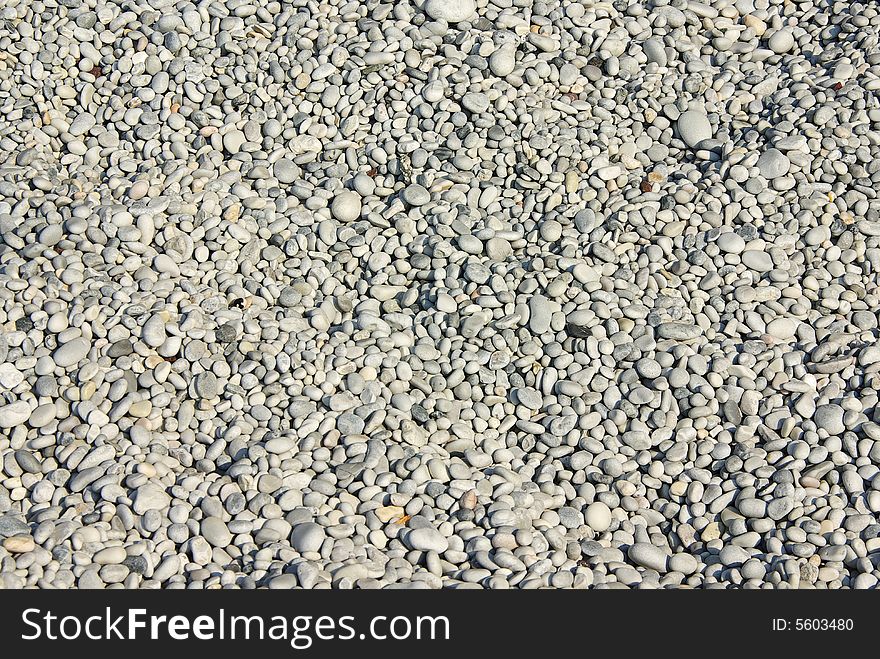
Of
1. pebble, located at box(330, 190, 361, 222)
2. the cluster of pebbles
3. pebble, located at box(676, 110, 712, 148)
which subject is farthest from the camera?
pebble, located at box(676, 110, 712, 148)

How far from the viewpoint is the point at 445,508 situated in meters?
2.90

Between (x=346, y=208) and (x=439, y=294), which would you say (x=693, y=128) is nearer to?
(x=439, y=294)

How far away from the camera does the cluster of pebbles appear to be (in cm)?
284

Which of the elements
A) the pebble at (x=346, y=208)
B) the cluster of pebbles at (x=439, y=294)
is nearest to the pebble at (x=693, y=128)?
the cluster of pebbles at (x=439, y=294)

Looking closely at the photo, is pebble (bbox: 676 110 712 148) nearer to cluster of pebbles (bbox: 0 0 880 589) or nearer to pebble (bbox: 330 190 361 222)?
cluster of pebbles (bbox: 0 0 880 589)

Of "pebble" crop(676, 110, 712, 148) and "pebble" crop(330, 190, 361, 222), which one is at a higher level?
"pebble" crop(676, 110, 712, 148)

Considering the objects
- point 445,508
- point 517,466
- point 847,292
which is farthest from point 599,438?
point 847,292

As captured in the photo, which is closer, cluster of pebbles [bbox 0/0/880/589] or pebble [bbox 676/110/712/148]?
cluster of pebbles [bbox 0/0/880/589]

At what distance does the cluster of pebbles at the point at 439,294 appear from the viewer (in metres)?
2.84

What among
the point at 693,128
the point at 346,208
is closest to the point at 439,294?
the point at 346,208

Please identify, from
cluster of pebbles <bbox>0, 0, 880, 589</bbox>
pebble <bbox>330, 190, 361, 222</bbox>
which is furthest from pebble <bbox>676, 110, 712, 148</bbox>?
pebble <bbox>330, 190, 361, 222</bbox>

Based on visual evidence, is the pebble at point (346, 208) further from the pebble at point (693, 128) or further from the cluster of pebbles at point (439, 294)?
the pebble at point (693, 128)

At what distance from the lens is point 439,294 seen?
133 inches
